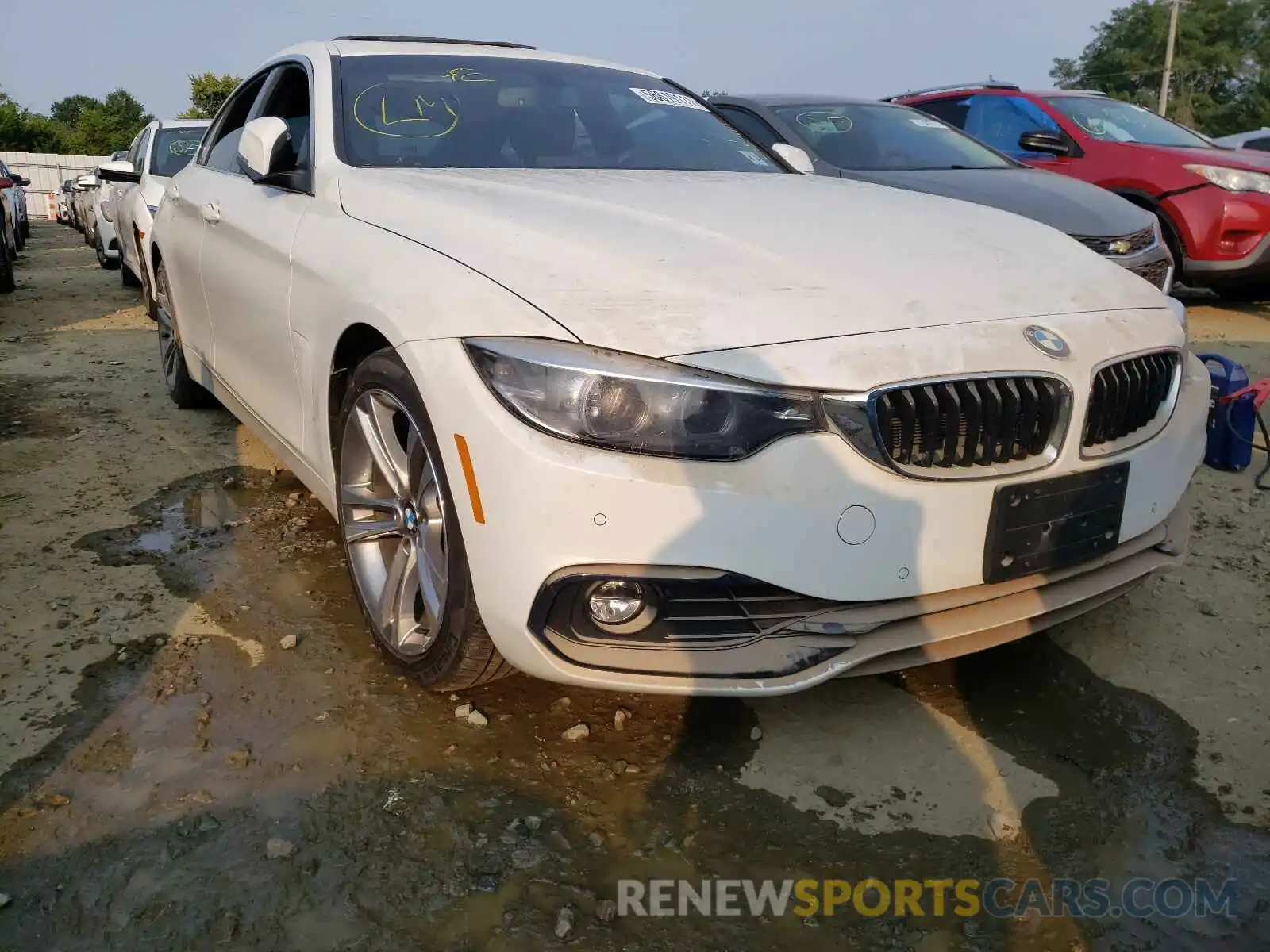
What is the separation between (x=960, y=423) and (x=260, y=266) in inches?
84.1

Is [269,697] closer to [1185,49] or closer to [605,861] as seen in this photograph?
[605,861]

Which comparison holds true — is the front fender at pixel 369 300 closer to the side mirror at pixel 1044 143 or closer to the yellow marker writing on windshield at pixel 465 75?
the yellow marker writing on windshield at pixel 465 75

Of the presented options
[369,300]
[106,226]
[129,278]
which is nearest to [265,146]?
[369,300]

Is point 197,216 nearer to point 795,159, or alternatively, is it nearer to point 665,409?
point 795,159

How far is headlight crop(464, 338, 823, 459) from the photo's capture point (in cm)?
194

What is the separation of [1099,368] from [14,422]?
4.87 metres

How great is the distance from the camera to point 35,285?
11688 millimetres

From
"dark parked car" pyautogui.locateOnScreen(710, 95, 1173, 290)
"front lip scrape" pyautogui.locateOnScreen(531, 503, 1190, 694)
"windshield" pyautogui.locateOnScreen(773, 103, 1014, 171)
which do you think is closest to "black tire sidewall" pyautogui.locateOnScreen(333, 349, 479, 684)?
"front lip scrape" pyautogui.locateOnScreen(531, 503, 1190, 694)

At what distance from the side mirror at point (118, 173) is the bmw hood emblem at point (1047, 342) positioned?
5.73m

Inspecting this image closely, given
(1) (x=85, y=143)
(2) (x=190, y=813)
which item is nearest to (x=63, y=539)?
(2) (x=190, y=813)

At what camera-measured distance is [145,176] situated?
7785 millimetres

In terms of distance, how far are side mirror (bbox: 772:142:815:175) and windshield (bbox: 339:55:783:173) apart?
0.08m

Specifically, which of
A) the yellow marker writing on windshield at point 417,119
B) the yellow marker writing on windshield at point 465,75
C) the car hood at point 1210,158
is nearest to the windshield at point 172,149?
the yellow marker writing on windshield at point 465,75

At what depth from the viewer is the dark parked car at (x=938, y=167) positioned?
5.82m
